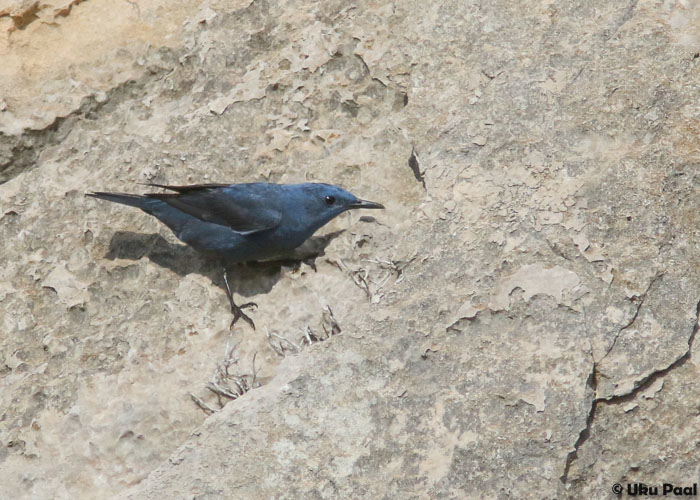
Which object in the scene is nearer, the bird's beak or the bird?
the bird's beak

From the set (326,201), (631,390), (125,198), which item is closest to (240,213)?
(326,201)

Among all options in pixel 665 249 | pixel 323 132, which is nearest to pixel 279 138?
pixel 323 132

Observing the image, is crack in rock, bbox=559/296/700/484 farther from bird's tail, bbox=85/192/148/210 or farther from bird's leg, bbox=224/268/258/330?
bird's tail, bbox=85/192/148/210

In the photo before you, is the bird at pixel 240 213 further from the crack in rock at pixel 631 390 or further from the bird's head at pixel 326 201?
→ the crack in rock at pixel 631 390

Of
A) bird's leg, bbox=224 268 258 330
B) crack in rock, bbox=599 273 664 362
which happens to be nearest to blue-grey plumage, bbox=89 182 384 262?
bird's leg, bbox=224 268 258 330

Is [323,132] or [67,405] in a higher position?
[323,132]

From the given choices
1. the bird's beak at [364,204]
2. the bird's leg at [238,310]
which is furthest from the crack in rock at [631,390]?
the bird's leg at [238,310]

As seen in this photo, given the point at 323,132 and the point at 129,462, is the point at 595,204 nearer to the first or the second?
the point at 323,132
